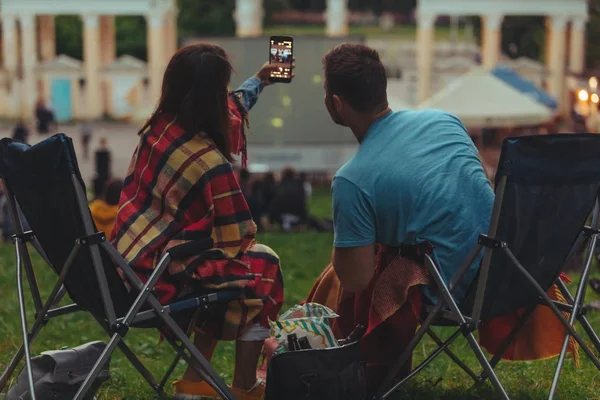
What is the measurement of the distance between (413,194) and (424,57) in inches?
1461

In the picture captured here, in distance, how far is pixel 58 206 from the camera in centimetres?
375

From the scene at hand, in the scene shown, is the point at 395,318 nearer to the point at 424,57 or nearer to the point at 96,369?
the point at 96,369

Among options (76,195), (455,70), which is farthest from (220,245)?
(455,70)

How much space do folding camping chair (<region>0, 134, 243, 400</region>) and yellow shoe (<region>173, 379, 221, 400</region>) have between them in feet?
0.90

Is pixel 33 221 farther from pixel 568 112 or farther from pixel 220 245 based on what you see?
pixel 568 112

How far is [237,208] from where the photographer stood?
403cm

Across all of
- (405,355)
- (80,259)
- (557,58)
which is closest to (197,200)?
(80,259)

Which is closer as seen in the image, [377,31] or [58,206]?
[58,206]

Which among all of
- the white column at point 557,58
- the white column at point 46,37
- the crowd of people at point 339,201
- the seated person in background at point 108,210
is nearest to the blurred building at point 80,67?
the white column at point 46,37

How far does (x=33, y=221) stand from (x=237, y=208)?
2.11ft

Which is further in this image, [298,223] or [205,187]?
[298,223]

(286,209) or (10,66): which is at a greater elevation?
(286,209)

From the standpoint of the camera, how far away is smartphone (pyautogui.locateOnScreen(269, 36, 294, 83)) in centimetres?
470

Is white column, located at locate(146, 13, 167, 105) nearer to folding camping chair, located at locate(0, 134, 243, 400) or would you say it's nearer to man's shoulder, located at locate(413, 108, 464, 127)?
man's shoulder, located at locate(413, 108, 464, 127)
